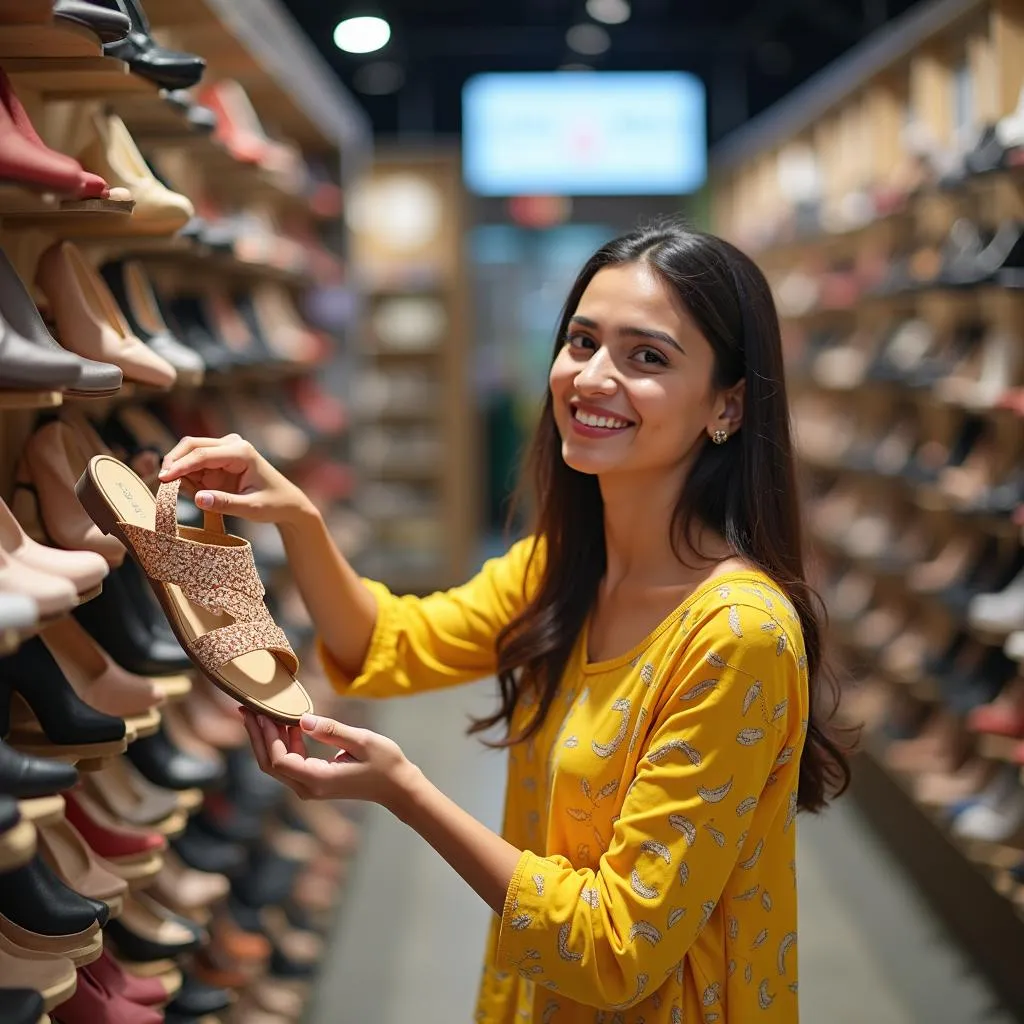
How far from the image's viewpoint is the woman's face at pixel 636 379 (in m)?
1.85

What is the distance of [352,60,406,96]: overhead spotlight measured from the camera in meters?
9.52

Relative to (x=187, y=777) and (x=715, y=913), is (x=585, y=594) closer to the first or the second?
(x=715, y=913)

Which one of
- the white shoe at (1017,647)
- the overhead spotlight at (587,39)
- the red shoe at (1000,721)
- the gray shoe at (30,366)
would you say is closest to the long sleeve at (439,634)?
the gray shoe at (30,366)

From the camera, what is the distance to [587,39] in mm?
9727

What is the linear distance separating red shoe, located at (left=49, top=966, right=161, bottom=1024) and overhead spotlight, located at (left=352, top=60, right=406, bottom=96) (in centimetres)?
829

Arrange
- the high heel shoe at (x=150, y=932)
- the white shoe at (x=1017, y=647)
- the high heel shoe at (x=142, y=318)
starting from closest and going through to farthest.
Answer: the high heel shoe at (x=150, y=932)
the high heel shoe at (x=142, y=318)
the white shoe at (x=1017, y=647)

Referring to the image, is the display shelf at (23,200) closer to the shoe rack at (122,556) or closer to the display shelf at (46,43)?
the shoe rack at (122,556)

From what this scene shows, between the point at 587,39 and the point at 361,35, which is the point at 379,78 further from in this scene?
the point at 361,35

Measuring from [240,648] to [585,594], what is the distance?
0.57m

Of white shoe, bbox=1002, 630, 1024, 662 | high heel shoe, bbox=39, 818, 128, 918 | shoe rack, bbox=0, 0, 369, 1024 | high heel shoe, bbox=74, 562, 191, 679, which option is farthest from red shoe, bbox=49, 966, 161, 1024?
white shoe, bbox=1002, 630, 1024, 662

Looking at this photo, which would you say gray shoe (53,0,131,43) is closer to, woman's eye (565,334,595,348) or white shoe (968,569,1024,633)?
woman's eye (565,334,595,348)

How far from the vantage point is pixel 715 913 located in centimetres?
179

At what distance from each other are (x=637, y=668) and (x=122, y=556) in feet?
2.64

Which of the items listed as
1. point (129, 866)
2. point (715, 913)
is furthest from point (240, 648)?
point (715, 913)
